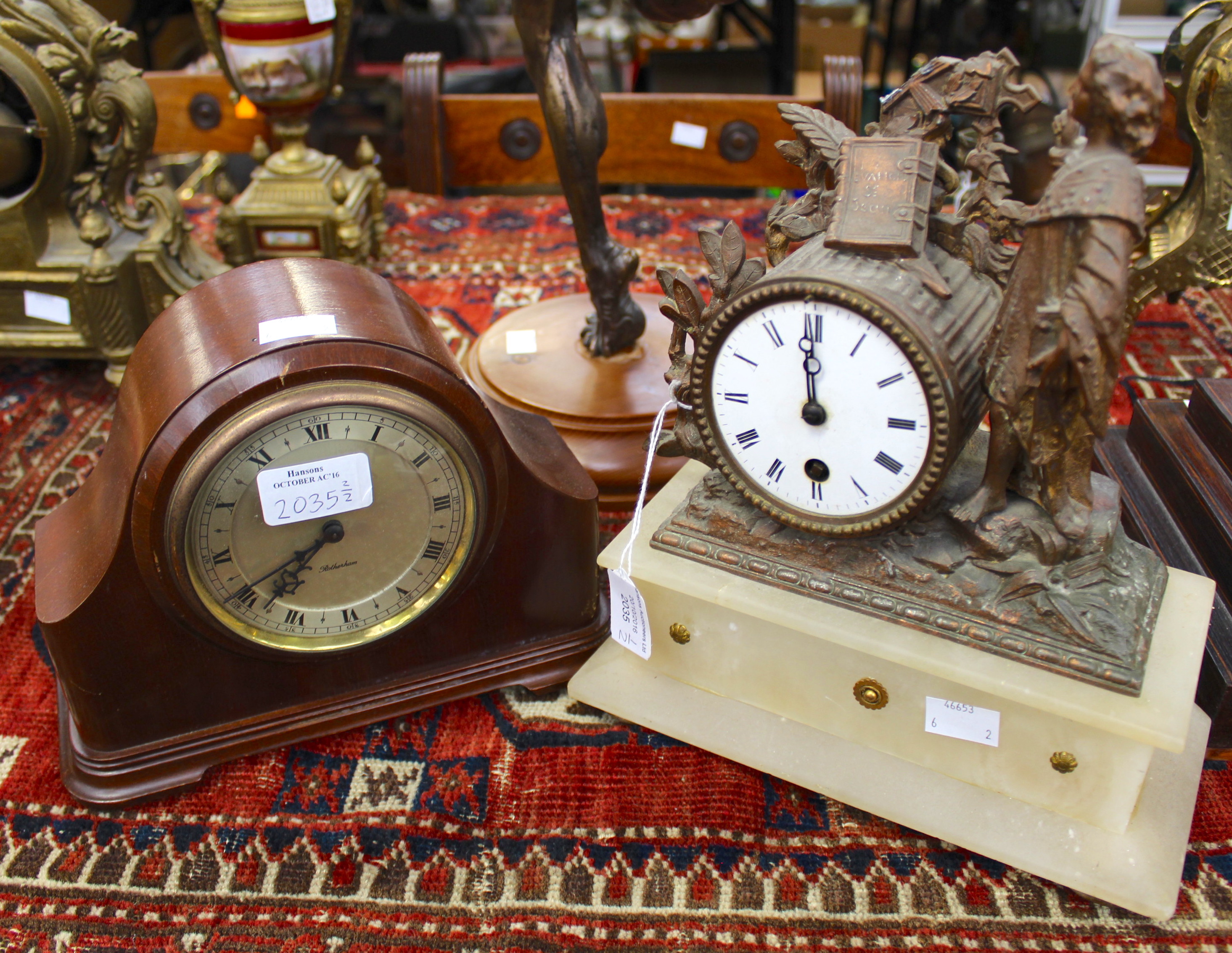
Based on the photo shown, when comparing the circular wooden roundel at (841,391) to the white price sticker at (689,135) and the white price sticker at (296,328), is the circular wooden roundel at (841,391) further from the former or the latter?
the white price sticker at (689,135)

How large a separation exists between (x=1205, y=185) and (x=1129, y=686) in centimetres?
121

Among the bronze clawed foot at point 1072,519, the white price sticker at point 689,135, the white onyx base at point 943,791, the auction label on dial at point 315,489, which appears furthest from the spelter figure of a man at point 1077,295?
the white price sticker at point 689,135

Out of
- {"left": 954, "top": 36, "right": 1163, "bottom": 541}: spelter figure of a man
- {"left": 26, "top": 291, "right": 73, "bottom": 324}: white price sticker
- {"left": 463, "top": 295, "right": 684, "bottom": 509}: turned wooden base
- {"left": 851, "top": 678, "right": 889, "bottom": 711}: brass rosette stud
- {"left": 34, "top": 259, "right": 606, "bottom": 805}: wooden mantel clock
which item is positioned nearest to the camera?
{"left": 954, "top": 36, "right": 1163, "bottom": 541}: spelter figure of a man

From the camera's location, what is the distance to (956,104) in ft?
3.50

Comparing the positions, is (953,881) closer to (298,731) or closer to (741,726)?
(741,726)

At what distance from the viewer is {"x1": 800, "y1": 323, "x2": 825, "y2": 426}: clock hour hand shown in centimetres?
105

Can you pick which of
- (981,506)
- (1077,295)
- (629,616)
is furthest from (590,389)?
(1077,295)

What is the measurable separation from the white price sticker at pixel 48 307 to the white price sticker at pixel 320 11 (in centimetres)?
85

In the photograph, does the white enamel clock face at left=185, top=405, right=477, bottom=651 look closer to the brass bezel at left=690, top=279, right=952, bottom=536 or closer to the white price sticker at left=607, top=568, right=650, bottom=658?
the white price sticker at left=607, top=568, right=650, bottom=658

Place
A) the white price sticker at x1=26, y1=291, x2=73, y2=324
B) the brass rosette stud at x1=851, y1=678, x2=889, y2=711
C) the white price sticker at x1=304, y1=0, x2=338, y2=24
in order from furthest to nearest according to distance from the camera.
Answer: the white price sticker at x1=304, y1=0, x2=338, y2=24
the white price sticker at x1=26, y1=291, x2=73, y2=324
the brass rosette stud at x1=851, y1=678, x2=889, y2=711

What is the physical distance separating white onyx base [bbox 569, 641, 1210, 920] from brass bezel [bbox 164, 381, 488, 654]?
0.28 meters

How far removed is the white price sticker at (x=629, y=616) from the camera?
1.25 m

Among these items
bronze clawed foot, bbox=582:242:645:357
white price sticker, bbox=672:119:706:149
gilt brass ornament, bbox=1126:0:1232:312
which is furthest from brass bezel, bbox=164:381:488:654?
white price sticker, bbox=672:119:706:149

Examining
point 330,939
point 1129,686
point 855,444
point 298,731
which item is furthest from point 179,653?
point 1129,686
